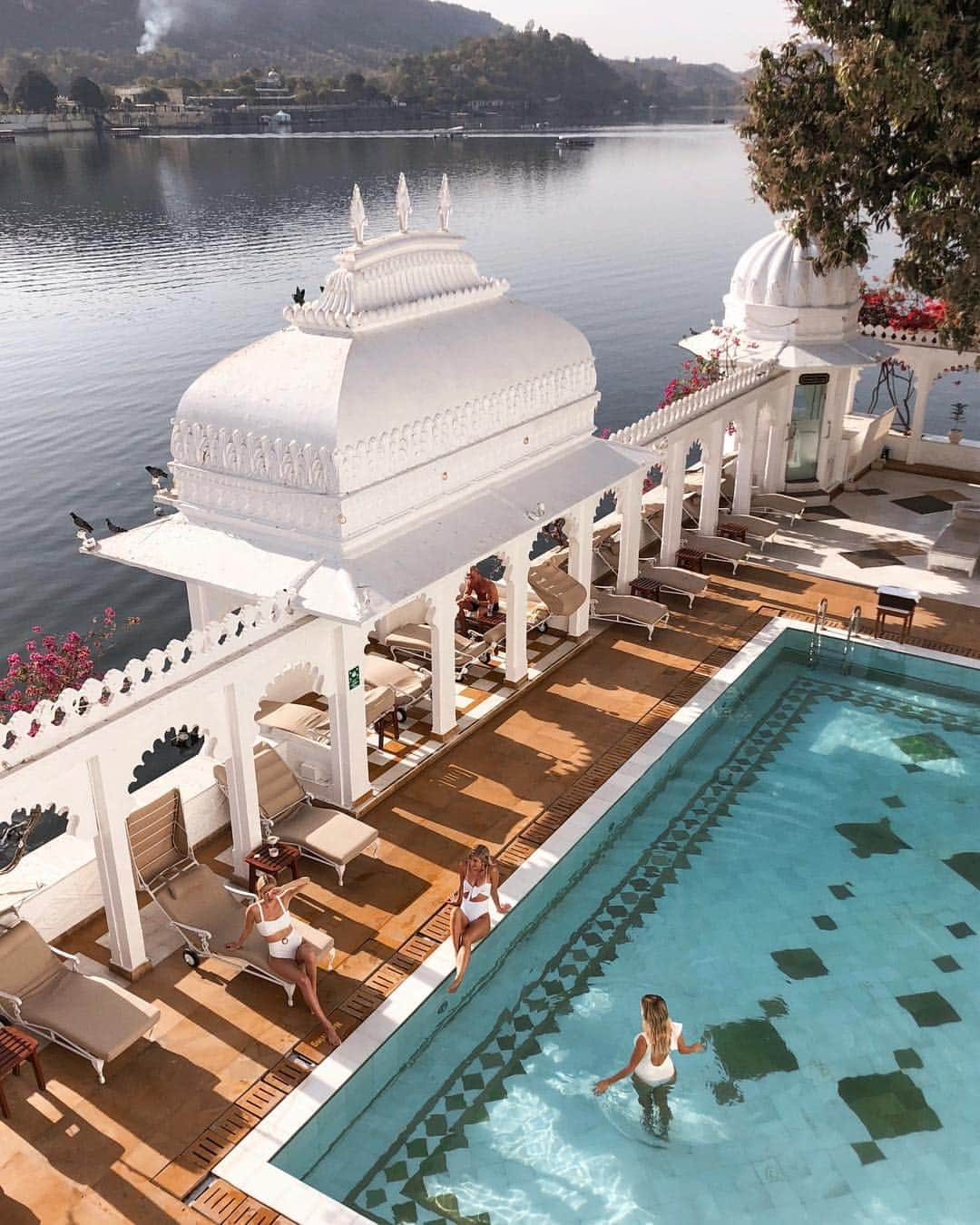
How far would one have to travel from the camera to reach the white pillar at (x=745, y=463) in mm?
23578

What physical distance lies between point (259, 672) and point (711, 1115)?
21.2ft

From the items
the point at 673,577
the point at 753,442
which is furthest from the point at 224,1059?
the point at 753,442

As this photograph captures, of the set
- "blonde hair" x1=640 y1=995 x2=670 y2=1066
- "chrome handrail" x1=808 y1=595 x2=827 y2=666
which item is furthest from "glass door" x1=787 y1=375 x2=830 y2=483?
"blonde hair" x1=640 y1=995 x2=670 y2=1066

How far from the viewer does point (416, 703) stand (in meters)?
17.0

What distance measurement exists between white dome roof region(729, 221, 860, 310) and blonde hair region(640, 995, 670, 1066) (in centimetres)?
1779

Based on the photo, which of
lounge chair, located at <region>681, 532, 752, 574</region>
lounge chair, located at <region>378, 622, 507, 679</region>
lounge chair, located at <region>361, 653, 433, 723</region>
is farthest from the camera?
lounge chair, located at <region>681, 532, 752, 574</region>

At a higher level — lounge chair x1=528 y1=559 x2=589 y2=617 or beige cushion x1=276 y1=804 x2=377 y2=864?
lounge chair x1=528 y1=559 x2=589 y2=617

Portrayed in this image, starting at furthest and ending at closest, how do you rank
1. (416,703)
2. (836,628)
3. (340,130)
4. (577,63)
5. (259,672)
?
(577,63)
(340,130)
(836,628)
(416,703)
(259,672)

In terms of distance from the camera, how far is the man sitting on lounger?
751 inches

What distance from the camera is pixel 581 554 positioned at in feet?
61.2

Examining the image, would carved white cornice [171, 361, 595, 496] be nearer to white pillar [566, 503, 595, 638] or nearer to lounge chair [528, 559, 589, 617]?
white pillar [566, 503, 595, 638]

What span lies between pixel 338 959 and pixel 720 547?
12353 millimetres

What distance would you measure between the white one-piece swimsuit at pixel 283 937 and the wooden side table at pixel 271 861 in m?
1.38

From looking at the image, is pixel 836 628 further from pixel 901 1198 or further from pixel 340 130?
pixel 340 130
